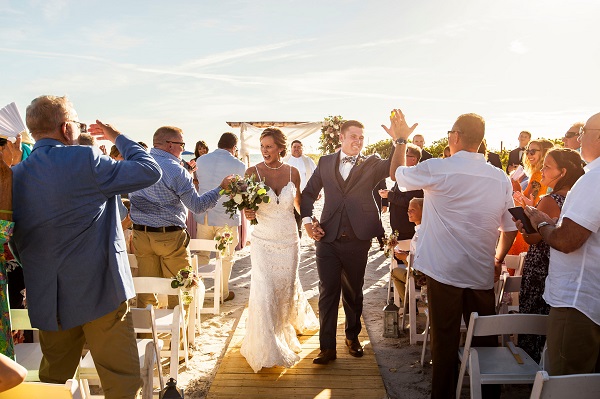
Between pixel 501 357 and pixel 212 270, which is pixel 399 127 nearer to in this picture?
pixel 501 357

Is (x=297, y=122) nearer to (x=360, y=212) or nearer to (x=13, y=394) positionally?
(x=360, y=212)

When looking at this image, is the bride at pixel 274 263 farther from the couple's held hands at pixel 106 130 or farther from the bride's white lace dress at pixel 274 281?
the couple's held hands at pixel 106 130

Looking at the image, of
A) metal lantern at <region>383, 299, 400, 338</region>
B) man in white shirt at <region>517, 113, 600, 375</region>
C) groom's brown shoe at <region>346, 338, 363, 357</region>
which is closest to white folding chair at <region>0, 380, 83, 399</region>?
man in white shirt at <region>517, 113, 600, 375</region>

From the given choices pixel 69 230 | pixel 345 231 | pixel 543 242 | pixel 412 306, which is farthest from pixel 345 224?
pixel 69 230

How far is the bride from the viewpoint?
4625 mm

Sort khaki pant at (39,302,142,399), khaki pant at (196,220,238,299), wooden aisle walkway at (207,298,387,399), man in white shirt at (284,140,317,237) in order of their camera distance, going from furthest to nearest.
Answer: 1. man in white shirt at (284,140,317,237)
2. khaki pant at (196,220,238,299)
3. wooden aisle walkway at (207,298,387,399)
4. khaki pant at (39,302,142,399)

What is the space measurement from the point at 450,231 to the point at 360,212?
1.17 meters

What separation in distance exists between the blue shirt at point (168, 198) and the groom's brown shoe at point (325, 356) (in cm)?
183

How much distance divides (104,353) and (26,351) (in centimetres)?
109

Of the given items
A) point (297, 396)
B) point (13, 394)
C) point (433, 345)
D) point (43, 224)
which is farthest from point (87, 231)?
point (433, 345)

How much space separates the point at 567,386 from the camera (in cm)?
203

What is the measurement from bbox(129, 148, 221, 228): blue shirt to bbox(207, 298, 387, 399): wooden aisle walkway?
5.16 ft

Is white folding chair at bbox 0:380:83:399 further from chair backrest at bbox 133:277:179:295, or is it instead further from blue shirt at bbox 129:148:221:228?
blue shirt at bbox 129:148:221:228

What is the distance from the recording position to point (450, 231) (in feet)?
11.8
